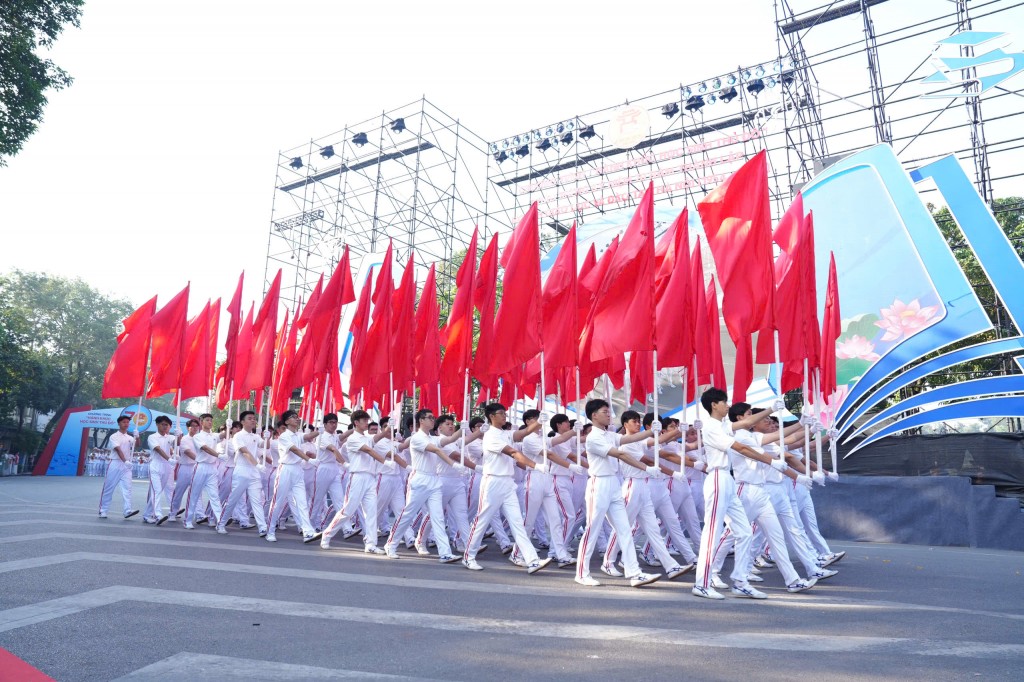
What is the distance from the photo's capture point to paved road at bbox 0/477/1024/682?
368cm

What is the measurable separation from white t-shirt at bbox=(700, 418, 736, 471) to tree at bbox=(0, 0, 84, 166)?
12447 millimetres

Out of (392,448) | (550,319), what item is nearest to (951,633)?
(550,319)

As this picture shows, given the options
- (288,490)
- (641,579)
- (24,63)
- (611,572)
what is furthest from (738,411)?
(24,63)

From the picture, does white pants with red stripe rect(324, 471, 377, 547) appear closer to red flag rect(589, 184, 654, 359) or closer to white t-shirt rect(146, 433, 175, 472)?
red flag rect(589, 184, 654, 359)

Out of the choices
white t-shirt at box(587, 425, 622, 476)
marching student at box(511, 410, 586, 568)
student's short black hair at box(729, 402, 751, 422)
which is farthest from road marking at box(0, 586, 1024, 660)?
marching student at box(511, 410, 586, 568)

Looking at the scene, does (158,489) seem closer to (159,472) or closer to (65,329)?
(159,472)

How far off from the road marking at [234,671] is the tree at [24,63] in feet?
39.5

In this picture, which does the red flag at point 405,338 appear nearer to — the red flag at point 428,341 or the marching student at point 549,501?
the red flag at point 428,341

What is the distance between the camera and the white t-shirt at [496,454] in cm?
752

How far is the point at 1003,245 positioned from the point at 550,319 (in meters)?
9.53

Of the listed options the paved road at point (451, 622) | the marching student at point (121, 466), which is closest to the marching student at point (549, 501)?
the paved road at point (451, 622)

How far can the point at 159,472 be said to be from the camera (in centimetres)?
1192

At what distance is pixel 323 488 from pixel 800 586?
Result: 6.65 metres

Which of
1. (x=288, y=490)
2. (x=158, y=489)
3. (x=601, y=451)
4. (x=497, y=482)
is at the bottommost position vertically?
(x=158, y=489)
